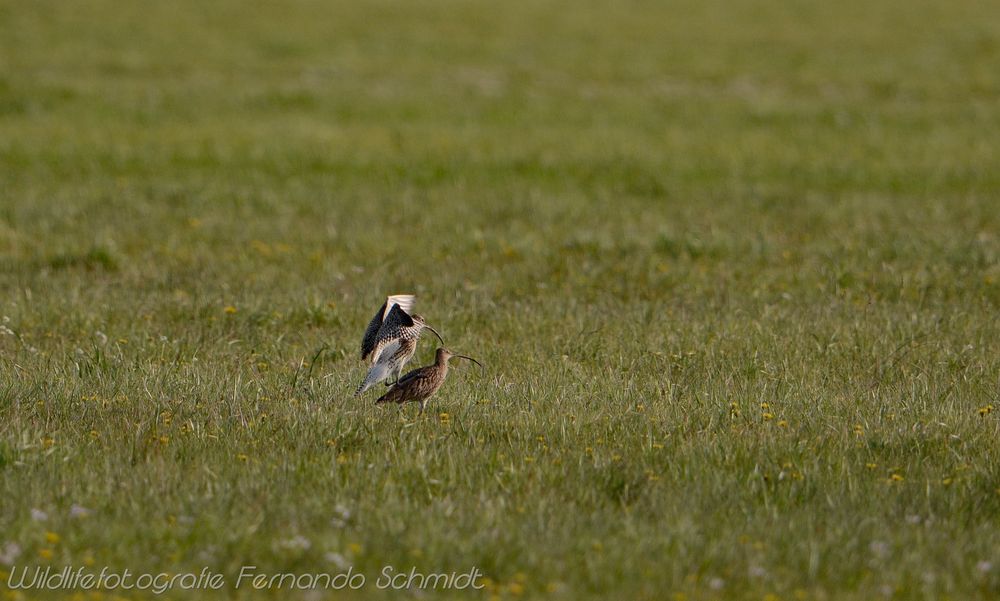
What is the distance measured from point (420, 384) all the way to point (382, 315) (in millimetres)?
410

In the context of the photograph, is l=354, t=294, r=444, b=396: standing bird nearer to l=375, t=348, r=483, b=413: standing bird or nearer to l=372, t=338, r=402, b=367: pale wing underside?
l=372, t=338, r=402, b=367: pale wing underside

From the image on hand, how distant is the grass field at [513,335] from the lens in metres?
4.53

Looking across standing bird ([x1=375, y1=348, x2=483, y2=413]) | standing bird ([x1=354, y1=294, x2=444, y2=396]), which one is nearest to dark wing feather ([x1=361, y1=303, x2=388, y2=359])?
standing bird ([x1=354, y1=294, x2=444, y2=396])

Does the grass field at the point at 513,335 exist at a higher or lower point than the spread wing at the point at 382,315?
lower

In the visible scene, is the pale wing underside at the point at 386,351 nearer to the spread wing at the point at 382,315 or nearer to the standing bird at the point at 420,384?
the spread wing at the point at 382,315

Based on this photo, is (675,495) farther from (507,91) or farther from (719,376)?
(507,91)

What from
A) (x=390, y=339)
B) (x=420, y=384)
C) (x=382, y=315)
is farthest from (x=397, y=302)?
(x=420, y=384)

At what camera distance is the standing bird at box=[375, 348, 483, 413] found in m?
5.97

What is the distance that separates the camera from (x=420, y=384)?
5980 millimetres

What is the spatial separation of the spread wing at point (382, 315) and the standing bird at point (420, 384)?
0.75 ft

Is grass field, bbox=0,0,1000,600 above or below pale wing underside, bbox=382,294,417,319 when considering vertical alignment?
below

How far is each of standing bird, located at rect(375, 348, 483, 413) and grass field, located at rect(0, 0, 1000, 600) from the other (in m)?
0.13

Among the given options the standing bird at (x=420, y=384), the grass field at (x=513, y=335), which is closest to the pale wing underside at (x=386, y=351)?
the standing bird at (x=420, y=384)

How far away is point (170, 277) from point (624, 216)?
517 cm
